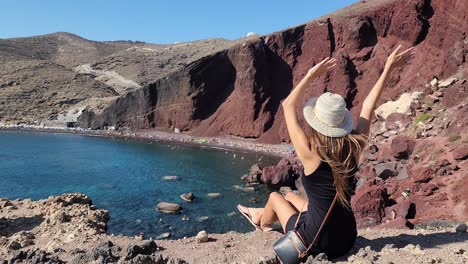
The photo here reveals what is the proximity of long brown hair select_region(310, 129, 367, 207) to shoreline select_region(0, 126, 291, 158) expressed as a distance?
43.7m

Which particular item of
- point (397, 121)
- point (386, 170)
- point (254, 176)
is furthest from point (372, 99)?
point (254, 176)

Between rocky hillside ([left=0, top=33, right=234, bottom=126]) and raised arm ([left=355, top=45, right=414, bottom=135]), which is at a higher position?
rocky hillside ([left=0, top=33, right=234, bottom=126])

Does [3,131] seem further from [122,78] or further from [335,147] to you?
[335,147]

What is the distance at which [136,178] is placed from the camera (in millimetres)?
35781

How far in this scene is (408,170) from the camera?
67.7 ft

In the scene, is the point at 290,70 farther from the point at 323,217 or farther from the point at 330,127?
the point at 330,127

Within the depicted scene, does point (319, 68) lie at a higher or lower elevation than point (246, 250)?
higher

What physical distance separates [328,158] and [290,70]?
56652mm

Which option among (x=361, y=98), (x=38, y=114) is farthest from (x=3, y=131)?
(x=361, y=98)

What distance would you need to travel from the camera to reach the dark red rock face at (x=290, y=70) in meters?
42.2

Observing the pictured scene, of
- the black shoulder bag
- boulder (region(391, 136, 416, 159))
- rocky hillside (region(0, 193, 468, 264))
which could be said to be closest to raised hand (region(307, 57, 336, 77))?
the black shoulder bag

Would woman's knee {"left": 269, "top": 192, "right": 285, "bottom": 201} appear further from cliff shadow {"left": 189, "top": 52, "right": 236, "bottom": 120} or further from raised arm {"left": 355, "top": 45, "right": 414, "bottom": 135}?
cliff shadow {"left": 189, "top": 52, "right": 236, "bottom": 120}

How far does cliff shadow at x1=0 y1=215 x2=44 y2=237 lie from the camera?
17031 mm

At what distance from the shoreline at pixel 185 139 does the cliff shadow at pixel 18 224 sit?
33121 mm
